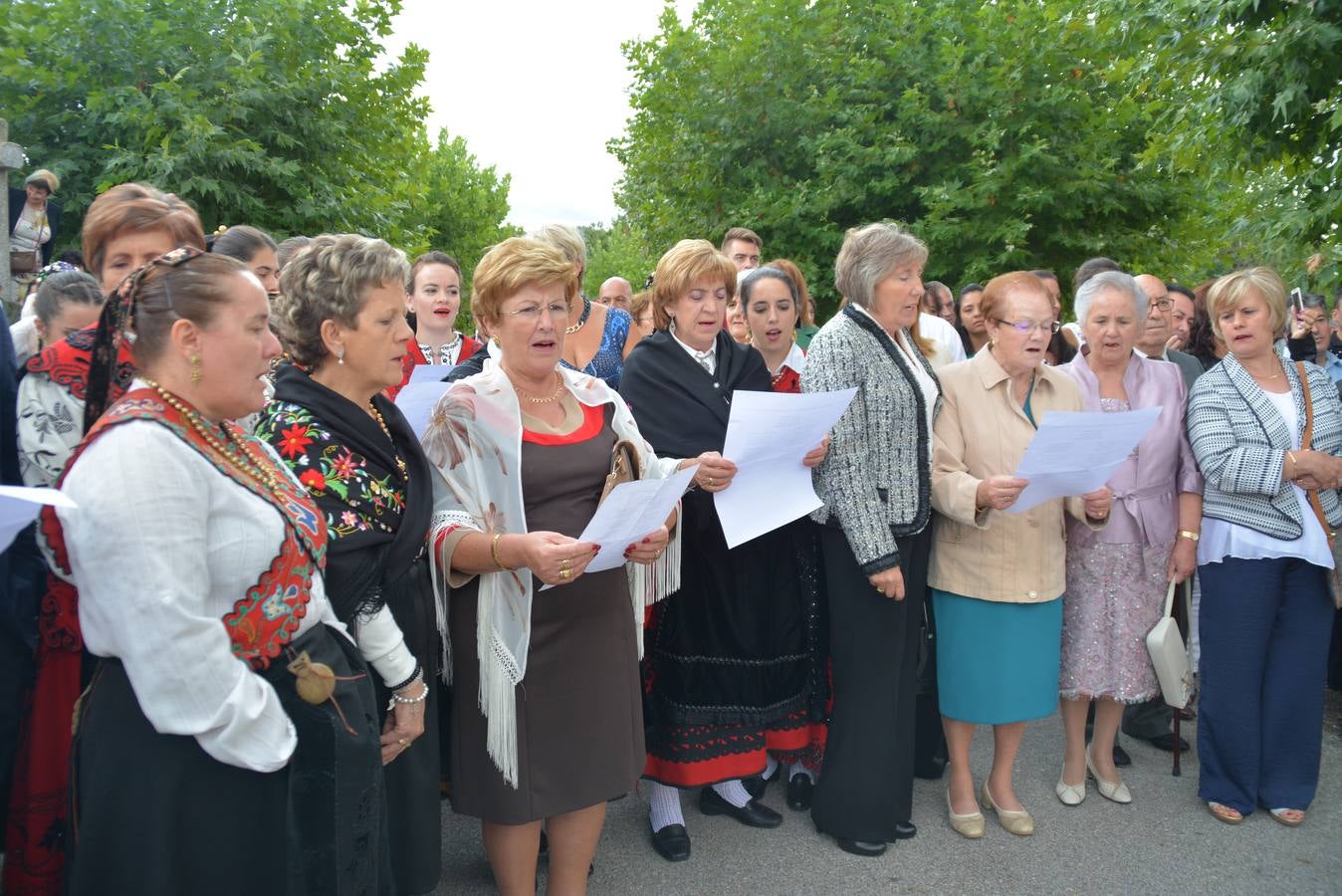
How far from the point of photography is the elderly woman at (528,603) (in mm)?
2686

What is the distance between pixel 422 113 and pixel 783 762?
9.03m

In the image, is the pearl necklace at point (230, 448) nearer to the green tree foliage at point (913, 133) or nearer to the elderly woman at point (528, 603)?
the elderly woman at point (528, 603)

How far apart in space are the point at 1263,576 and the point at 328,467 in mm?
3724

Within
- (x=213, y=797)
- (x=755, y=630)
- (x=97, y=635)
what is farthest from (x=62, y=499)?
(x=755, y=630)

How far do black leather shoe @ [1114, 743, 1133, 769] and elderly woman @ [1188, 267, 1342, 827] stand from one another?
0.49m

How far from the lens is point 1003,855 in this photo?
148 inches

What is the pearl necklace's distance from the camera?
1878 millimetres

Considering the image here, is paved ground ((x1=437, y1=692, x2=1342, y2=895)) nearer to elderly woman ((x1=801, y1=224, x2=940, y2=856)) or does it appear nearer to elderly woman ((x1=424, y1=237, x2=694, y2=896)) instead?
elderly woman ((x1=801, y1=224, x2=940, y2=856))

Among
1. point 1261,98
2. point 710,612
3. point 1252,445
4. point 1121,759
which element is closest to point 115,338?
point 710,612

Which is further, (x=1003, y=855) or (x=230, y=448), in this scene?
(x=1003, y=855)

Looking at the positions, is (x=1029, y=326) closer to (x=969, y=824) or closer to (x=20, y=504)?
(x=969, y=824)

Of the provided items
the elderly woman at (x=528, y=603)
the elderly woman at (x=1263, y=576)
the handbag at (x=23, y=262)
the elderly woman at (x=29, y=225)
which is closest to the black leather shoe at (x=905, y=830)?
the elderly woman at (x=1263, y=576)

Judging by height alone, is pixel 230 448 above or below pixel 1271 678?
above

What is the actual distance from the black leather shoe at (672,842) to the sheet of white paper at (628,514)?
5.09 ft
